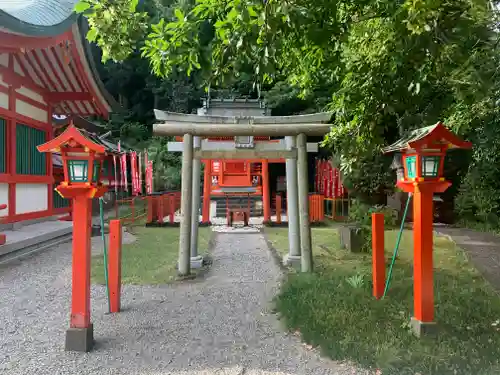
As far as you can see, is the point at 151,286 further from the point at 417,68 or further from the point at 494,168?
the point at 494,168

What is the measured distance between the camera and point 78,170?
3586 millimetres

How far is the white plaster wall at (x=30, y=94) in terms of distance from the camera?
982 cm

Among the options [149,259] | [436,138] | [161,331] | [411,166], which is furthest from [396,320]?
[149,259]

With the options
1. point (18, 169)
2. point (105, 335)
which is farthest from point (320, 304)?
point (18, 169)

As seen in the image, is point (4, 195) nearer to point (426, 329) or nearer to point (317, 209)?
point (426, 329)

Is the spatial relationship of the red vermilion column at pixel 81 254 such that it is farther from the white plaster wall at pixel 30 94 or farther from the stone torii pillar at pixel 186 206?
the white plaster wall at pixel 30 94

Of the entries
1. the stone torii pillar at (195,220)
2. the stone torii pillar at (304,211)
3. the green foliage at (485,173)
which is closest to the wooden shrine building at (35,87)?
the stone torii pillar at (195,220)

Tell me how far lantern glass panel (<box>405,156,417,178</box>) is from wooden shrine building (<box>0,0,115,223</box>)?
688 cm

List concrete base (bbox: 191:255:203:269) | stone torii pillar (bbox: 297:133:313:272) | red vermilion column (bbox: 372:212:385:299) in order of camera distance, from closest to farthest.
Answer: red vermilion column (bbox: 372:212:385:299) < stone torii pillar (bbox: 297:133:313:272) < concrete base (bbox: 191:255:203:269)

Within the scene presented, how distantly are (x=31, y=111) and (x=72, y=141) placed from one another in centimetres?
810

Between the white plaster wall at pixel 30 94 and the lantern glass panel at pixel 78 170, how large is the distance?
7.48 m

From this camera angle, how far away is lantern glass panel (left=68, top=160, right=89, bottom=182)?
358 centimetres

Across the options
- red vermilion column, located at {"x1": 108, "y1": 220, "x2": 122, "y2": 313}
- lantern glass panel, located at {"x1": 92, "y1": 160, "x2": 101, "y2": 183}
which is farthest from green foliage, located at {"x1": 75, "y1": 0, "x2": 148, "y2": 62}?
red vermilion column, located at {"x1": 108, "y1": 220, "x2": 122, "y2": 313}

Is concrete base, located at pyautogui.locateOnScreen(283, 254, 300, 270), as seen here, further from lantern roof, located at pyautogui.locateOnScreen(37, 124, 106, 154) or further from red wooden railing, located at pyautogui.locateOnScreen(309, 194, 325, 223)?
red wooden railing, located at pyautogui.locateOnScreen(309, 194, 325, 223)
